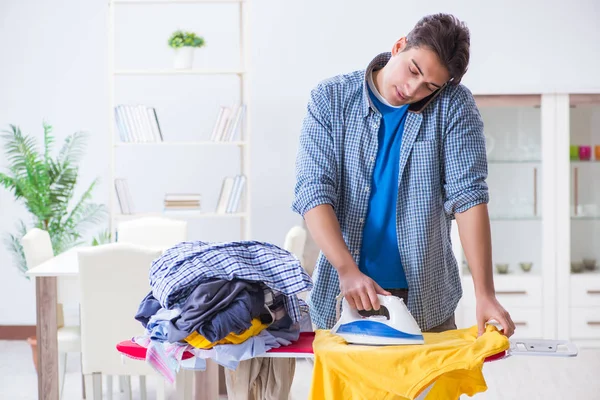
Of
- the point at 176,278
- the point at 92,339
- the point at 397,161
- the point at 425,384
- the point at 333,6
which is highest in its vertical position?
the point at 333,6

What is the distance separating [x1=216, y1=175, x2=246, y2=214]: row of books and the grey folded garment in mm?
2938

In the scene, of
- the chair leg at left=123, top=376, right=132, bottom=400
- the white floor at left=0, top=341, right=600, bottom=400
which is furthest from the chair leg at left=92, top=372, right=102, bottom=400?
the white floor at left=0, top=341, right=600, bottom=400

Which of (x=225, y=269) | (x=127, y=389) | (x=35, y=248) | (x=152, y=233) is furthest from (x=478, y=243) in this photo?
(x=152, y=233)

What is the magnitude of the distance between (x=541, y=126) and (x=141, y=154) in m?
2.42

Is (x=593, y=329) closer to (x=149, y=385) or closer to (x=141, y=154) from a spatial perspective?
(x=149, y=385)

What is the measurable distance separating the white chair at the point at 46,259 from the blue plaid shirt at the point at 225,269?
1879 mm

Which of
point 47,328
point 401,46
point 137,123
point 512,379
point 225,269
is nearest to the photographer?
point 225,269

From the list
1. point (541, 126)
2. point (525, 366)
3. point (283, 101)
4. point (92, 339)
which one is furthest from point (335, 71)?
point (92, 339)

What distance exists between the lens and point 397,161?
1.70 m

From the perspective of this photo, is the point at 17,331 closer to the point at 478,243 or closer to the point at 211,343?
the point at 211,343

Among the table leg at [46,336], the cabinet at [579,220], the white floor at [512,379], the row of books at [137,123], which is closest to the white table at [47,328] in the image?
the table leg at [46,336]

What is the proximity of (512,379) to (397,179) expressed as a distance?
255 cm

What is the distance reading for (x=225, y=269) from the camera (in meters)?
1.55

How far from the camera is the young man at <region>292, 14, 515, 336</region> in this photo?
1.68m
